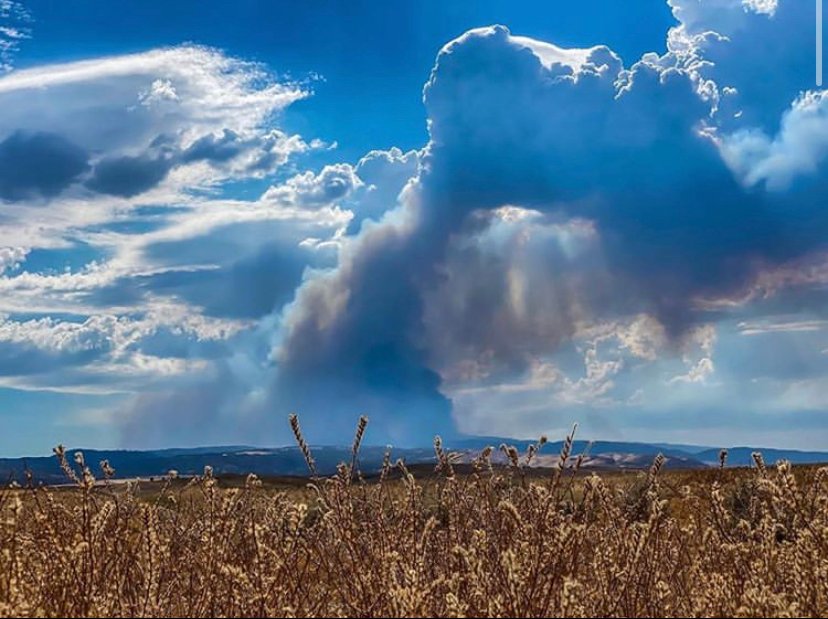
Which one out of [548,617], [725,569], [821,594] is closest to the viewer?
[548,617]

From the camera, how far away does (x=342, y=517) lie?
5820 millimetres

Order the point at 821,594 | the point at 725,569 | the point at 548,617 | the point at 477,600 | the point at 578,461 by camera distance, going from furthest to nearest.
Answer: the point at 725,569
the point at 821,594
the point at 578,461
the point at 477,600
the point at 548,617

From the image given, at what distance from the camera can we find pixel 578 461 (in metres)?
6.14

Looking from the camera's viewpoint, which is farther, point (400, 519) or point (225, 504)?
point (400, 519)

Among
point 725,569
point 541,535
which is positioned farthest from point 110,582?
point 725,569

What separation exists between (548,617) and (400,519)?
2775 mm

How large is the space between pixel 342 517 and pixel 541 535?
1.23m

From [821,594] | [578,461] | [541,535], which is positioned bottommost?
[821,594]

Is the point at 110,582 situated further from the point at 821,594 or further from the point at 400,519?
the point at 821,594

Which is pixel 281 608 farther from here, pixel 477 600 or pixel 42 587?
pixel 42 587

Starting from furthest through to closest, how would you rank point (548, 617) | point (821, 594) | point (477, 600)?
point (821, 594)
point (477, 600)
point (548, 617)

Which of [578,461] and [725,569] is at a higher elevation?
[578,461]

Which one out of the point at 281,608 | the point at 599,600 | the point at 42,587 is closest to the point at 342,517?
the point at 281,608

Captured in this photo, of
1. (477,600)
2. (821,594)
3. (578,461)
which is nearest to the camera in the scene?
(477,600)
